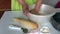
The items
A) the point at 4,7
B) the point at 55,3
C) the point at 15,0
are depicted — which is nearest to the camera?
the point at 15,0

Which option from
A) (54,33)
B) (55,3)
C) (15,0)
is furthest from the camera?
(55,3)

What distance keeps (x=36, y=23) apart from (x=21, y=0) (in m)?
0.19

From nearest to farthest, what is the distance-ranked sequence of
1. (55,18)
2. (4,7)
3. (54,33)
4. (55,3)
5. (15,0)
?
(54,33), (55,18), (15,0), (55,3), (4,7)

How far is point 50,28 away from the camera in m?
0.86

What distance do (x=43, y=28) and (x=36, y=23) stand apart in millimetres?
57

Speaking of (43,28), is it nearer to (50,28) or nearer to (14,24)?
(50,28)

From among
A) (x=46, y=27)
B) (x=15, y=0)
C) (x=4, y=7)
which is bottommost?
(x=4, y=7)

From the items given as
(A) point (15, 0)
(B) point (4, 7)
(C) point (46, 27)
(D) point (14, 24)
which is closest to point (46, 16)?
(C) point (46, 27)

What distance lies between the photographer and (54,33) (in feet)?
2.68

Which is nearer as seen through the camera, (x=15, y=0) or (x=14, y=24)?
(x=14, y=24)

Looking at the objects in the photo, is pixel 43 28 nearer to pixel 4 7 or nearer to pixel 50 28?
pixel 50 28

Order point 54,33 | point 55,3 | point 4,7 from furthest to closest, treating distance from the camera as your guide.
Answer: point 4,7 → point 55,3 → point 54,33

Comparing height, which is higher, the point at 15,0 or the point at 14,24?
the point at 15,0

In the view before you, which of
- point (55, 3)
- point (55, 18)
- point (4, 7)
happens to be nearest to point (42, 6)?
point (55, 18)
